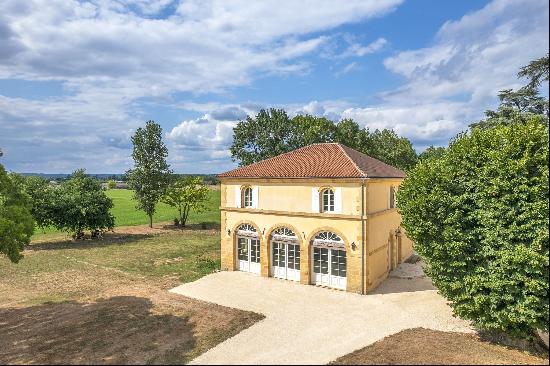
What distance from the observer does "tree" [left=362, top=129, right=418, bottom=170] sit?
52750mm

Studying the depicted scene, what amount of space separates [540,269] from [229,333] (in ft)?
41.9

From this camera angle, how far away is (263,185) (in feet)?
87.2

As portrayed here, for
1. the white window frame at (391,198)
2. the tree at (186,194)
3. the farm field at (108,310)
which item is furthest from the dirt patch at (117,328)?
the tree at (186,194)

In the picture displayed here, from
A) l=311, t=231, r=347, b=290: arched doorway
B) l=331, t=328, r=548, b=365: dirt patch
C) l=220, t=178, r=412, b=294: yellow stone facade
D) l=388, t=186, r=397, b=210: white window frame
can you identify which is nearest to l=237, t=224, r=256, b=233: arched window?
l=220, t=178, r=412, b=294: yellow stone facade

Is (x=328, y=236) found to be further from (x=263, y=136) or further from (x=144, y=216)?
(x=144, y=216)

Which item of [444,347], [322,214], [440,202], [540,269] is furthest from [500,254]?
[322,214]

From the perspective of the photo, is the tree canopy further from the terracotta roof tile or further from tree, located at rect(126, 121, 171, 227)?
tree, located at rect(126, 121, 171, 227)

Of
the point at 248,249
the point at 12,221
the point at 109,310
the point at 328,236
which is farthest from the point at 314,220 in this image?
the point at 12,221

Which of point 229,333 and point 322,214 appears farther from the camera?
point 322,214

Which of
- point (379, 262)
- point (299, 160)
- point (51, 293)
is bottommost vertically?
point (51, 293)

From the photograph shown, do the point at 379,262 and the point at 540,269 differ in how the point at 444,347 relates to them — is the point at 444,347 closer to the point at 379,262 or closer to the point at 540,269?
the point at 540,269

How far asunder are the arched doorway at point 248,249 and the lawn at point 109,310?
2.73m

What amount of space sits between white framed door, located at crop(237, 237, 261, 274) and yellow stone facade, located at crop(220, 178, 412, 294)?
0.43m

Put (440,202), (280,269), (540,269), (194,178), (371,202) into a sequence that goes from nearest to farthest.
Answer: (540,269)
(440,202)
(371,202)
(280,269)
(194,178)
